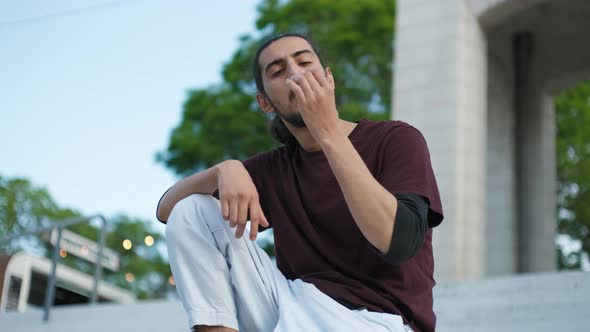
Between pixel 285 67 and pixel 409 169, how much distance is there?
0.60 meters

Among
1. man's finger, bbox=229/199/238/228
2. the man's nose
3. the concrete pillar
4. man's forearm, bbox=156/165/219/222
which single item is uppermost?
the concrete pillar

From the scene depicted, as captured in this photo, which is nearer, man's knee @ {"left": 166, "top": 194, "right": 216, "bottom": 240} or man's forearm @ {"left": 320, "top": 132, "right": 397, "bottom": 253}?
man's forearm @ {"left": 320, "top": 132, "right": 397, "bottom": 253}

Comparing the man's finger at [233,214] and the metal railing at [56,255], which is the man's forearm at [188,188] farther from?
the metal railing at [56,255]

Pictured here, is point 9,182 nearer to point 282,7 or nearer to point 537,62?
point 282,7

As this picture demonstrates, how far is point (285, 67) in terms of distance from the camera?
2.82 metres

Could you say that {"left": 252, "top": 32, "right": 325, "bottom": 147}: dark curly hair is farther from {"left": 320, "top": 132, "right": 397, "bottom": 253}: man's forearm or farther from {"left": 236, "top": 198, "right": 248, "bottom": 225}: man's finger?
{"left": 320, "top": 132, "right": 397, "bottom": 253}: man's forearm

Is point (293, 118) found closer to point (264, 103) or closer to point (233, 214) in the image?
point (264, 103)

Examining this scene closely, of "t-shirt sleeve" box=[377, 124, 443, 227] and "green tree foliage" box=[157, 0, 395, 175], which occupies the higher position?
"green tree foliage" box=[157, 0, 395, 175]

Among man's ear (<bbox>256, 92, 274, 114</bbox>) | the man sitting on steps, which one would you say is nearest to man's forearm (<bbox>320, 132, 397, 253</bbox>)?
the man sitting on steps

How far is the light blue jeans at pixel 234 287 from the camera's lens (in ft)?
7.97

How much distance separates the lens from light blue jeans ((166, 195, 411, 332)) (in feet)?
7.97

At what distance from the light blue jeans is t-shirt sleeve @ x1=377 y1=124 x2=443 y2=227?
355mm

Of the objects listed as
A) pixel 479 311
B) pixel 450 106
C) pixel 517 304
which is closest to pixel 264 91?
pixel 479 311

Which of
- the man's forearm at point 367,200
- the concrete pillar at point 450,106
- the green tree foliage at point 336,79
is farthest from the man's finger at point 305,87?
the green tree foliage at point 336,79
